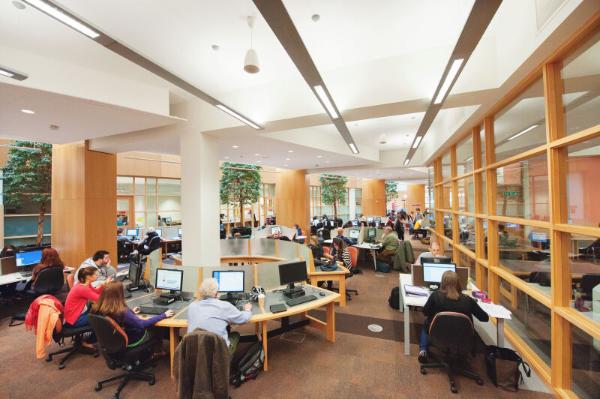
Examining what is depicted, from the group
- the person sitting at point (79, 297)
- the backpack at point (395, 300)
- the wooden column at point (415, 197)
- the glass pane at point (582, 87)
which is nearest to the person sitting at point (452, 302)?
the glass pane at point (582, 87)

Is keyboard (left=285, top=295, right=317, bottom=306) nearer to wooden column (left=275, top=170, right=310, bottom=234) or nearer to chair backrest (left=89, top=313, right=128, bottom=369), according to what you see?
chair backrest (left=89, top=313, right=128, bottom=369)

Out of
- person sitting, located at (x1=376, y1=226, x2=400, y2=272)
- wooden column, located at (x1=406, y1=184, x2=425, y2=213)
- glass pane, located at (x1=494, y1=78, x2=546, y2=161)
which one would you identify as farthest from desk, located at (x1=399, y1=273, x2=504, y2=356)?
wooden column, located at (x1=406, y1=184, x2=425, y2=213)

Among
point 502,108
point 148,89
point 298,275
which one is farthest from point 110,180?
point 502,108

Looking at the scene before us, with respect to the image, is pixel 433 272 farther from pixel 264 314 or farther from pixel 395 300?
pixel 264 314

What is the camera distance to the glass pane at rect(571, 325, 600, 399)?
260 centimetres

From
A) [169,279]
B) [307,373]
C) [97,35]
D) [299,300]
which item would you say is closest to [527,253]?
[299,300]

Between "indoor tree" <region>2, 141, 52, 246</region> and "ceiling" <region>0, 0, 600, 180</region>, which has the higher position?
"ceiling" <region>0, 0, 600, 180</region>

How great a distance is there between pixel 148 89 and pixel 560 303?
6008mm

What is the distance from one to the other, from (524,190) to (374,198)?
16.0 metres

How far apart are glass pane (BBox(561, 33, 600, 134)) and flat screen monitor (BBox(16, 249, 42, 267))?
906 cm

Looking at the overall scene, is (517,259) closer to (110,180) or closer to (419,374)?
(419,374)

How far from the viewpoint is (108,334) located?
279 cm

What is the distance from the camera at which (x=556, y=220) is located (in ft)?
8.45

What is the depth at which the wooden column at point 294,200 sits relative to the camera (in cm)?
1186
